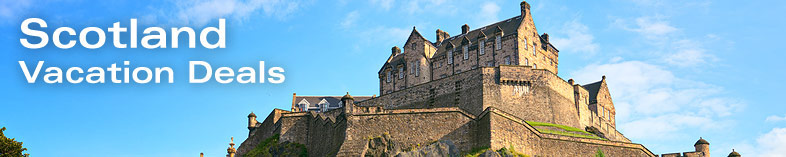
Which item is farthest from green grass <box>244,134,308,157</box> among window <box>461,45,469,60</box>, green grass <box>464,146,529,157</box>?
window <box>461,45,469,60</box>

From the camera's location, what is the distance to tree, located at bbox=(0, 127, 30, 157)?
57.5m

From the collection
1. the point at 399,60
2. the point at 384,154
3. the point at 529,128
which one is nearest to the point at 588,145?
the point at 529,128

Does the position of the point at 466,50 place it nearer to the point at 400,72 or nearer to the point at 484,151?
the point at 400,72

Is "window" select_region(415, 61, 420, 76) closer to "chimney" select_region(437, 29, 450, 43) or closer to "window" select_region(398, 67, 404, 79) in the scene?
"window" select_region(398, 67, 404, 79)

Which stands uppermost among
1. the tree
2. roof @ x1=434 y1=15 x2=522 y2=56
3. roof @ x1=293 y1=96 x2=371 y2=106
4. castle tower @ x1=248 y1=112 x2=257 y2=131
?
roof @ x1=434 y1=15 x2=522 y2=56

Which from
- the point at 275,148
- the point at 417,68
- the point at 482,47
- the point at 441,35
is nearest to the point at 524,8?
the point at 482,47

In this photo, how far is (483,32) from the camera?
86.0m

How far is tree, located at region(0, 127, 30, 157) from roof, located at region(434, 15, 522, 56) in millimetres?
42002

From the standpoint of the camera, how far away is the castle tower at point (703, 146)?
77.6 m

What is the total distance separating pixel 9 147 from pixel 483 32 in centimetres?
4467

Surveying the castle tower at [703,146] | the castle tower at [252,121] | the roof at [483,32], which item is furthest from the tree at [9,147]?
the castle tower at [703,146]

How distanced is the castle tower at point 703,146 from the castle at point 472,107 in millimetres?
106

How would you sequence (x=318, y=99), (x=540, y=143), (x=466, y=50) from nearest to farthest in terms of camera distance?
(x=540, y=143), (x=466, y=50), (x=318, y=99)

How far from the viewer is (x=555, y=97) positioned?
3159 inches
